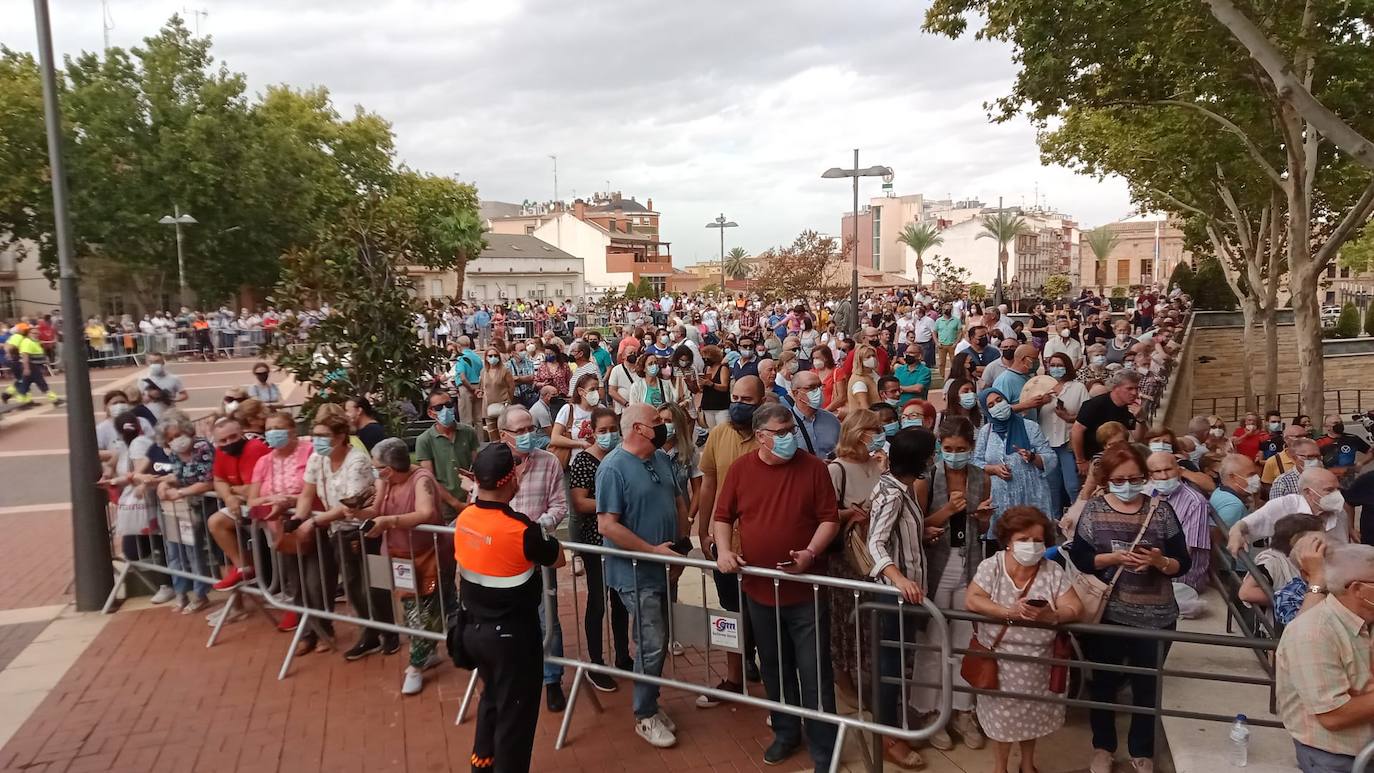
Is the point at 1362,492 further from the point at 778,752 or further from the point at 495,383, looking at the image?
the point at 495,383

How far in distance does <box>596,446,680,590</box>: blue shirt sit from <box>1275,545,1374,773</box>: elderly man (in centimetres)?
285

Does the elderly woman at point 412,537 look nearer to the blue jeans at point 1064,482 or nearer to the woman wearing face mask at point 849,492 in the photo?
the woman wearing face mask at point 849,492

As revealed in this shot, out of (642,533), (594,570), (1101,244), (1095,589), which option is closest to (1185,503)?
(1095,589)

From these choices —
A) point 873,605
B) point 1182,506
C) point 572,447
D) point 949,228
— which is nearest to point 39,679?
point 572,447

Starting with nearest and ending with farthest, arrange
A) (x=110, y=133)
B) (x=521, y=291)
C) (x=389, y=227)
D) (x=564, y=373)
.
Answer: (x=389, y=227) < (x=564, y=373) < (x=110, y=133) < (x=521, y=291)

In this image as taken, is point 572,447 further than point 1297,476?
Yes

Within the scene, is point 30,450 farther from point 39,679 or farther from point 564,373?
point 39,679

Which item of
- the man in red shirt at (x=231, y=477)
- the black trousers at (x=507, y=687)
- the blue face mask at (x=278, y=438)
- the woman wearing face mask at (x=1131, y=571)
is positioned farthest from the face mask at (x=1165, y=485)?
the man in red shirt at (x=231, y=477)

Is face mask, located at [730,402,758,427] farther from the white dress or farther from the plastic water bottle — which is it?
the plastic water bottle

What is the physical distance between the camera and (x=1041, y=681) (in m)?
3.99

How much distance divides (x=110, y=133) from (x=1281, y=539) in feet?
118

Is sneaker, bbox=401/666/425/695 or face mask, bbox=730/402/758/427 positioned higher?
face mask, bbox=730/402/758/427

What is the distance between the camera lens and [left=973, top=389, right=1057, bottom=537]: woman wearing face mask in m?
5.71

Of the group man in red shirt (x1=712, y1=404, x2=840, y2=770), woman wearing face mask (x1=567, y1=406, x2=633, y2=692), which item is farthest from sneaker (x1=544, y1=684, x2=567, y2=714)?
man in red shirt (x1=712, y1=404, x2=840, y2=770)
